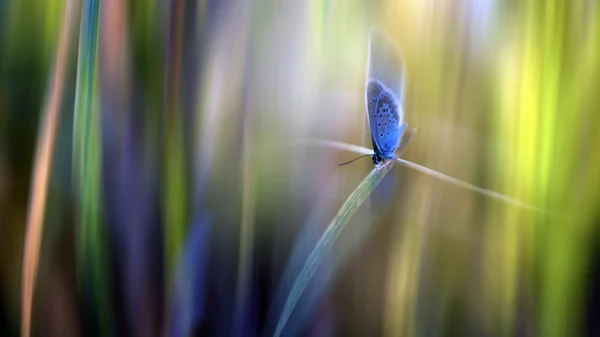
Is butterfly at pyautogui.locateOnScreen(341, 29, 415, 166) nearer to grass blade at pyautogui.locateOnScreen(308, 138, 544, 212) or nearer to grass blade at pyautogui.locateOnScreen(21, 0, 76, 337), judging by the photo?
grass blade at pyautogui.locateOnScreen(308, 138, 544, 212)

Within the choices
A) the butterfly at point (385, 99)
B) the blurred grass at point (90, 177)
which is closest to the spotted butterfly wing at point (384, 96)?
the butterfly at point (385, 99)

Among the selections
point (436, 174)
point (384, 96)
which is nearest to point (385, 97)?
point (384, 96)

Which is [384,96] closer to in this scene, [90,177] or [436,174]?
[436,174]

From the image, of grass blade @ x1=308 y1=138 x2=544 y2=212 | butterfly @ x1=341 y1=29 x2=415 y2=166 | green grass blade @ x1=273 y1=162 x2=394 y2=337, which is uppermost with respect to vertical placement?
butterfly @ x1=341 y1=29 x2=415 y2=166

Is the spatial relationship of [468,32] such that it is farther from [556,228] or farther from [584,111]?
[556,228]

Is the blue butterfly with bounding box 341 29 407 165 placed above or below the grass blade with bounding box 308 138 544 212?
above

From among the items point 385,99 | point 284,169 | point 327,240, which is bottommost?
point 327,240

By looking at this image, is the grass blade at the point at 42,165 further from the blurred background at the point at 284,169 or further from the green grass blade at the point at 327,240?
the green grass blade at the point at 327,240

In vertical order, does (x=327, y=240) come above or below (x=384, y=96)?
below

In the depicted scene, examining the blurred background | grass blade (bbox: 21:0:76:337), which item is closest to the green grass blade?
the blurred background
